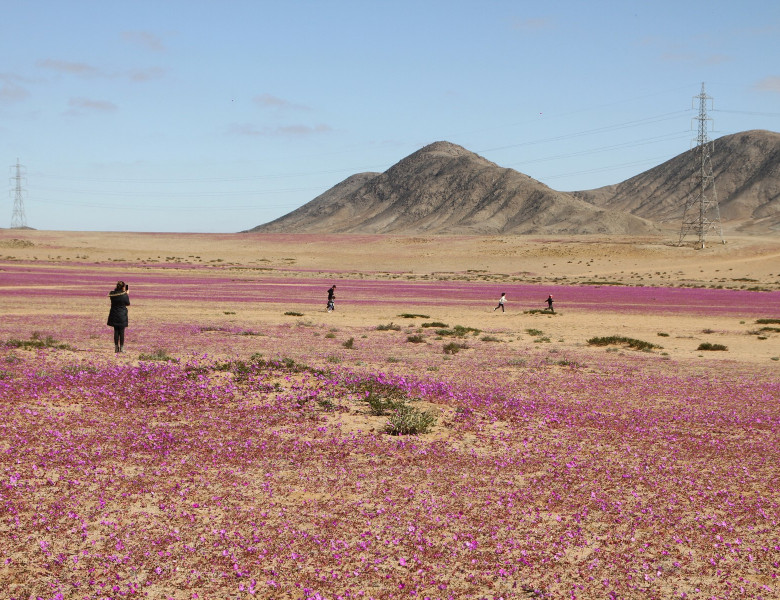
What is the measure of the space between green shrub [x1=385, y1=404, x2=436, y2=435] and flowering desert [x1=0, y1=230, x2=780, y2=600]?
46 millimetres

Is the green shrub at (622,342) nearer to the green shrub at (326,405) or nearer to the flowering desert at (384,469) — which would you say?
the flowering desert at (384,469)

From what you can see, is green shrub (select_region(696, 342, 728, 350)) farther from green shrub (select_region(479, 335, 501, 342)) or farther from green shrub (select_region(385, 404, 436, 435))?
green shrub (select_region(385, 404, 436, 435))

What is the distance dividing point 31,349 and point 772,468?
1647cm

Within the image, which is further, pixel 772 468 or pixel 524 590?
pixel 772 468

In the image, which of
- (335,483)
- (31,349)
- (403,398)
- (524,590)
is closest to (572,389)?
(403,398)

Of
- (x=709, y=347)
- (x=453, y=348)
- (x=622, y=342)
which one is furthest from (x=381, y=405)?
(x=709, y=347)

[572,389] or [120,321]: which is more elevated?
[120,321]

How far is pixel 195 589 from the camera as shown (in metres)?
6.59

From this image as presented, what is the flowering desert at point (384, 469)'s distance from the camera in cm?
701

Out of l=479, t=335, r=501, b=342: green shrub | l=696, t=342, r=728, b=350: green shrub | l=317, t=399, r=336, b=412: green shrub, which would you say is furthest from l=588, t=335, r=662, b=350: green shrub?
l=317, t=399, r=336, b=412: green shrub

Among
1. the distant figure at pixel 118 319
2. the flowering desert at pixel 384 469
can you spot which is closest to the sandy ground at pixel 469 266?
the flowering desert at pixel 384 469

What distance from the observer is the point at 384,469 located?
10.4 m

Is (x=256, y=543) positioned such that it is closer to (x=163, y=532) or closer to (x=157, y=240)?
(x=163, y=532)

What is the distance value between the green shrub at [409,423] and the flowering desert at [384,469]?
1.8 inches
